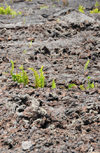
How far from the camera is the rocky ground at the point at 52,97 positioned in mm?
2176

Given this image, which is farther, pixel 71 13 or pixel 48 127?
pixel 71 13

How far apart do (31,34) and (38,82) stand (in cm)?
305

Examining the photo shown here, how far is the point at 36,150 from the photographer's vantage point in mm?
2053

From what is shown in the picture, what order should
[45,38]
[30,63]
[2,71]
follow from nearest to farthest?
[2,71], [30,63], [45,38]

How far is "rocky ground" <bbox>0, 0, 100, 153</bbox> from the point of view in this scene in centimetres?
218

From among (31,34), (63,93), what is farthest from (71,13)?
(63,93)

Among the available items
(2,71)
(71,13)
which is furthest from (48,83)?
(71,13)

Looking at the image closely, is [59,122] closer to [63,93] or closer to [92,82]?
[63,93]

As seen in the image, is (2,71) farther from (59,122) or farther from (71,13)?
(71,13)

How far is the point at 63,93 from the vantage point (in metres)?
3.16

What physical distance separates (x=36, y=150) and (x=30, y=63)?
254cm

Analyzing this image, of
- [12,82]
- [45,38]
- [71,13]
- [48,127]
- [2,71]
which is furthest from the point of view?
[71,13]

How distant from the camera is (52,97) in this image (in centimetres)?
302

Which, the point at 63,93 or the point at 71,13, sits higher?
the point at 71,13
